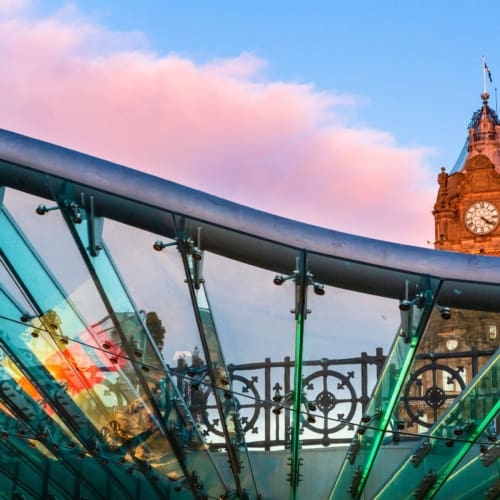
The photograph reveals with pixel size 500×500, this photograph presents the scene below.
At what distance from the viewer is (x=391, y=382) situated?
547 inches

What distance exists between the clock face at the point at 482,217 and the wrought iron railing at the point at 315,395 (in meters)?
59.5

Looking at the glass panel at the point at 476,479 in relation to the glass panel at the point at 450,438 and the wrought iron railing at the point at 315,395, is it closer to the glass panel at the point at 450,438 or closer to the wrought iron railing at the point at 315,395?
the glass panel at the point at 450,438

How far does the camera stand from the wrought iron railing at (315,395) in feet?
46.7

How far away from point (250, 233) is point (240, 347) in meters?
1.32

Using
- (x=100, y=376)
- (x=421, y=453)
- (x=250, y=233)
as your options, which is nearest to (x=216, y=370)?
(x=100, y=376)

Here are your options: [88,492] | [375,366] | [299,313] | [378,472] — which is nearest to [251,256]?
[299,313]

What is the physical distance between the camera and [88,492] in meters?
15.8

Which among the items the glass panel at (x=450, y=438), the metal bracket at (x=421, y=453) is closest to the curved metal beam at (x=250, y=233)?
the glass panel at (x=450, y=438)

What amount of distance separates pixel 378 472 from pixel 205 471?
1870mm

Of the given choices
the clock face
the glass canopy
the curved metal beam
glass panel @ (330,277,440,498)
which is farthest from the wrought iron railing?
the clock face

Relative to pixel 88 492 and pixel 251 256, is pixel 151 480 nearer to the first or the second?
pixel 88 492

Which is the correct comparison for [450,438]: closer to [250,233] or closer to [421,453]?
[421,453]

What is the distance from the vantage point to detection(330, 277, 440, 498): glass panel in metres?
13.6

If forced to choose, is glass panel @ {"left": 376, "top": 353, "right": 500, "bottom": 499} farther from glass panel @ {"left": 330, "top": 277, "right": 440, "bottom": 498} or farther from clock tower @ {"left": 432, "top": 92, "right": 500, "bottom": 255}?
clock tower @ {"left": 432, "top": 92, "right": 500, "bottom": 255}
